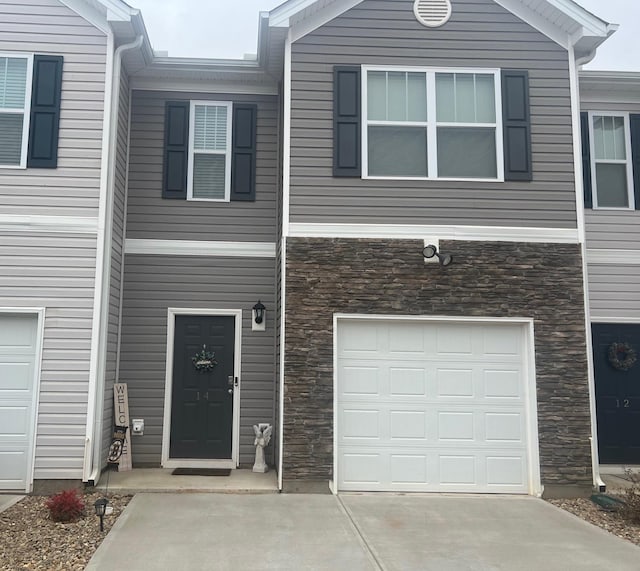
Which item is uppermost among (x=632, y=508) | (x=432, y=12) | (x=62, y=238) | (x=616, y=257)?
(x=432, y=12)

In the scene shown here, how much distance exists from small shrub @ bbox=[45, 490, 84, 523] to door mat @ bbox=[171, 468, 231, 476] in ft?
6.04

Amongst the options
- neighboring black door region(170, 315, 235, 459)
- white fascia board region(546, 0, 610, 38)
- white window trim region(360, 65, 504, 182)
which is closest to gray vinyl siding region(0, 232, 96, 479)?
neighboring black door region(170, 315, 235, 459)

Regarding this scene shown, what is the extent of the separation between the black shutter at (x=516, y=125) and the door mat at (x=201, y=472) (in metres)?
5.01

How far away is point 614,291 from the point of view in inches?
333

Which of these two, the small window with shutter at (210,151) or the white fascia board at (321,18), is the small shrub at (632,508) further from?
the white fascia board at (321,18)

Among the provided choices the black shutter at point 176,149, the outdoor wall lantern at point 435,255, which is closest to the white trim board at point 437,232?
the outdoor wall lantern at point 435,255

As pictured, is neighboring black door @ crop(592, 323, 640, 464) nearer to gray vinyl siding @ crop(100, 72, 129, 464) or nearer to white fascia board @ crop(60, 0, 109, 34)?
gray vinyl siding @ crop(100, 72, 129, 464)

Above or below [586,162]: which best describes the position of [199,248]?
below

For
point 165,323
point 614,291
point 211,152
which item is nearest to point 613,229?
point 614,291

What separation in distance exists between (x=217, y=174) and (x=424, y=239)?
10.1 feet

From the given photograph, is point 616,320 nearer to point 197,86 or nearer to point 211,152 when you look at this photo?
point 211,152

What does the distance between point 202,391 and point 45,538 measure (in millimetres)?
3007

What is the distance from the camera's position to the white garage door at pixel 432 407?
6.82 metres

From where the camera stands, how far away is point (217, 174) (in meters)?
8.24
